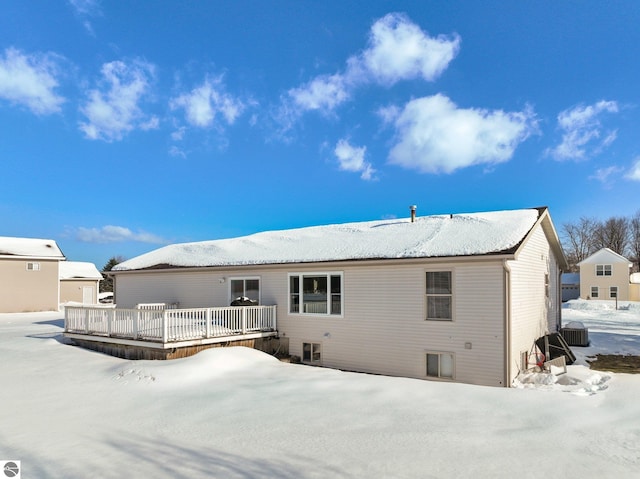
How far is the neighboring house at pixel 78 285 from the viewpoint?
36.5 m

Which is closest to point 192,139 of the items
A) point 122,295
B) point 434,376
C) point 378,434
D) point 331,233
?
point 122,295

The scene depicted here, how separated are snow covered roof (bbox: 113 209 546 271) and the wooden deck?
2.09 meters

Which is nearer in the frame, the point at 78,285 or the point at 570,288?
the point at 78,285

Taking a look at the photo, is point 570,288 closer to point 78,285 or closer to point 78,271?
point 78,285

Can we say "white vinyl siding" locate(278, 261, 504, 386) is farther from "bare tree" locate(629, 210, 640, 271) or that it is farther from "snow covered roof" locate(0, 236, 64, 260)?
"bare tree" locate(629, 210, 640, 271)

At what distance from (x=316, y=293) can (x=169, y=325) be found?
4.49 meters

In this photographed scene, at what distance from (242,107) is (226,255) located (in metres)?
7.93

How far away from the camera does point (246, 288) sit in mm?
14555

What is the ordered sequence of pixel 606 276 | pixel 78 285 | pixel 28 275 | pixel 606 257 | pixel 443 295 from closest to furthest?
1. pixel 443 295
2. pixel 28 275
3. pixel 78 285
4. pixel 606 276
5. pixel 606 257

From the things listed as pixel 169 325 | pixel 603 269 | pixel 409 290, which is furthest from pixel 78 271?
pixel 603 269

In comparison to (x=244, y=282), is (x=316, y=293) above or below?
below

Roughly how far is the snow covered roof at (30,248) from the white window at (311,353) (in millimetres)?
23602

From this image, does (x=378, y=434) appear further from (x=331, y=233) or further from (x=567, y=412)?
(x=331, y=233)

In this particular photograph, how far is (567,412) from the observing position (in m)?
6.61
